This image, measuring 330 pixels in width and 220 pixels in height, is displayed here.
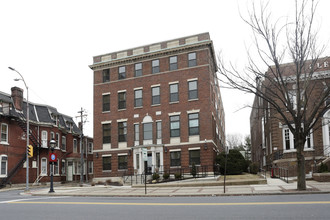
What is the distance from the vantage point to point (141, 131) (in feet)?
111

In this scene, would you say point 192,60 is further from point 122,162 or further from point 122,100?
point 122,162

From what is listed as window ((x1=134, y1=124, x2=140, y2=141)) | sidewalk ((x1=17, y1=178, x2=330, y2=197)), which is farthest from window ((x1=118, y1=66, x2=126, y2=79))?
sidewalk ((x1=17, y1=178, x2=330, y2=197))

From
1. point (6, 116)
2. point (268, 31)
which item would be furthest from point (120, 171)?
point (268, 31)

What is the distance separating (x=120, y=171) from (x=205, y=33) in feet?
53.0

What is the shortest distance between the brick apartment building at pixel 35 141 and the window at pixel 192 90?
18.7 m

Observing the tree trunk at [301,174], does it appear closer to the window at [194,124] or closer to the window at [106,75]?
the window at [194,124]

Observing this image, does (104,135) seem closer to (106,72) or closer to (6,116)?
(106,72)

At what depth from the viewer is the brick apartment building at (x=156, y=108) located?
3164 cm

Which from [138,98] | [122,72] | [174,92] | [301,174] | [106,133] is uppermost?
[122,72]

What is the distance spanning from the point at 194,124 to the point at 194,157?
311 centimetres

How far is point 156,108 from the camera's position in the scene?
33562 millimetres

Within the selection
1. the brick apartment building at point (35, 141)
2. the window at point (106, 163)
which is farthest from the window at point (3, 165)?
the window at point (106, 163)

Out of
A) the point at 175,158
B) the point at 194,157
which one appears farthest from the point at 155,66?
the point at 194,157

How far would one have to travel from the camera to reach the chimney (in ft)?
125
